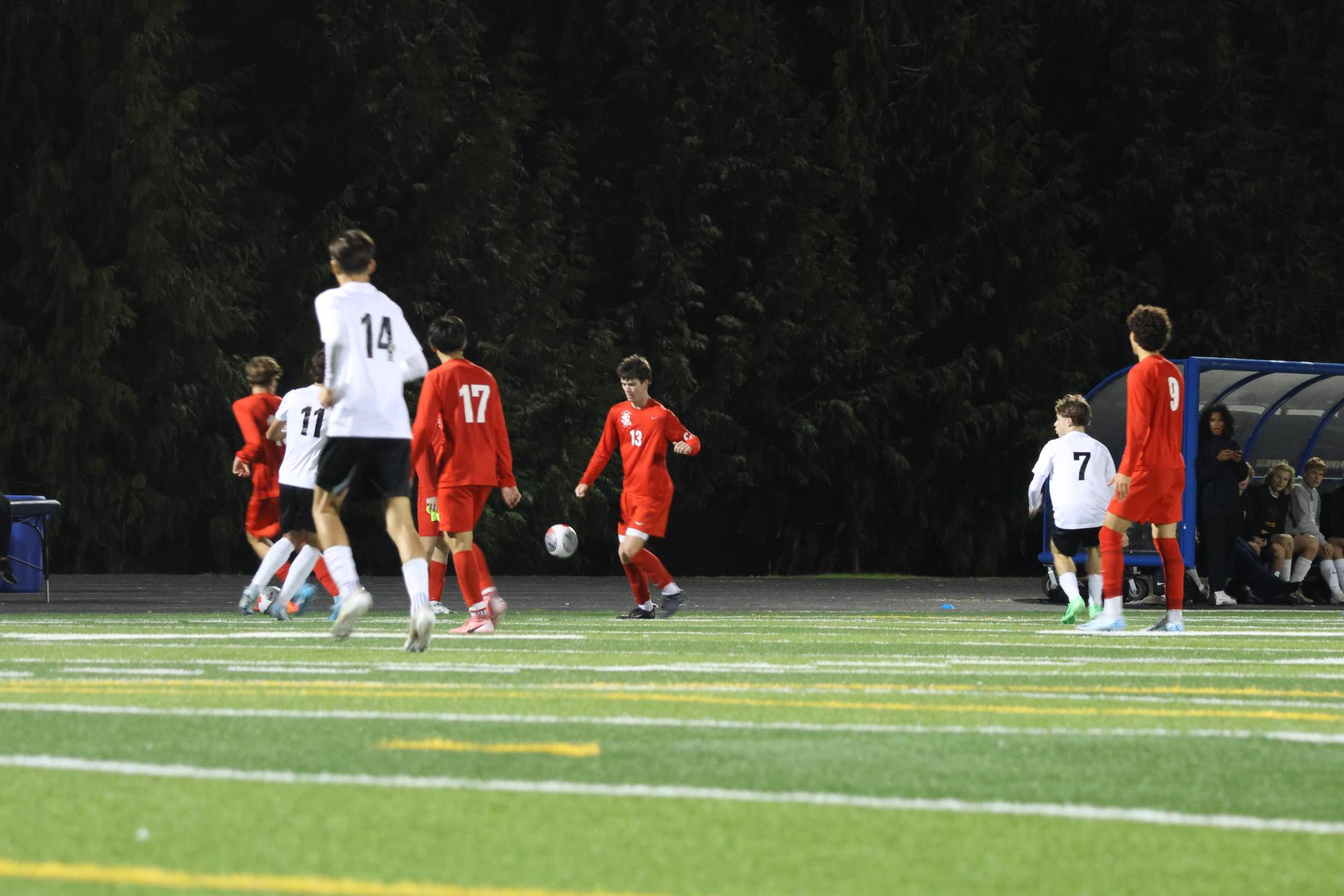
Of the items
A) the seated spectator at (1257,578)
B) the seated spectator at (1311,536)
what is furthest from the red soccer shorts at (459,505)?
the seated spectator at (1311,536)

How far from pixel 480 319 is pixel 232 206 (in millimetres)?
3927

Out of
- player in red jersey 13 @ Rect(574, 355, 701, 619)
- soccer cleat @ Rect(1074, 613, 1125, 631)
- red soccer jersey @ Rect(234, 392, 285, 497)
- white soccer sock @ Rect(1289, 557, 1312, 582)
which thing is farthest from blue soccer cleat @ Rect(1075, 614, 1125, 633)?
white soccer sock @ Rect(1289, 557, 1312, 582)

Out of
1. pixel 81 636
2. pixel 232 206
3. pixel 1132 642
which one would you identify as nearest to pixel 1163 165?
pixel 232 206

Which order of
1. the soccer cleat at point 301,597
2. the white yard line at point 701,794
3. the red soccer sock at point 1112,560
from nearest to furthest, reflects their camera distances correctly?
the white yard line at point 701,794 < the red soccer sock at point 1112,560 < the soccer cleat at point 301,597

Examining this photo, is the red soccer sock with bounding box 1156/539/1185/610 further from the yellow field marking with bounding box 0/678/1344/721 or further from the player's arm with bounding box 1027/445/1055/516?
the yellow field marking with bounding box 0/678/1344/721

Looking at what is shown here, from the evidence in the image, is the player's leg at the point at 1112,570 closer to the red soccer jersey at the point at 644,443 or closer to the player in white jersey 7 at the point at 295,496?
the red soccer jersey at the point at 644,443

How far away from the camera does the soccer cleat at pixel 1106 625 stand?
47.8ft

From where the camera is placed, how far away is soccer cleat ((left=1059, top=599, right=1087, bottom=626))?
16203 millimetres

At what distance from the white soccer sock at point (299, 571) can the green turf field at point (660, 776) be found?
4.86m

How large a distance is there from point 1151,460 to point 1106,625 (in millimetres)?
1244

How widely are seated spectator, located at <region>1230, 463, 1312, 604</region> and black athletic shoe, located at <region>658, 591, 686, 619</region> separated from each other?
7925mm

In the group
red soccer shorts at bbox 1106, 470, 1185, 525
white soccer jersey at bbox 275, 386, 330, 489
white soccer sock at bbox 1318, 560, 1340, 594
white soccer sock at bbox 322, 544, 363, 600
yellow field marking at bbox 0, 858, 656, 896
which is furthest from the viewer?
white soccer sock at bbox 1318, 560, 1340, 594

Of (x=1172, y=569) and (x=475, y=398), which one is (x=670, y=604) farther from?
(x=1172, y=569)

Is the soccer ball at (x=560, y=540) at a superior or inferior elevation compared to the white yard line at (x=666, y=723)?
superior
